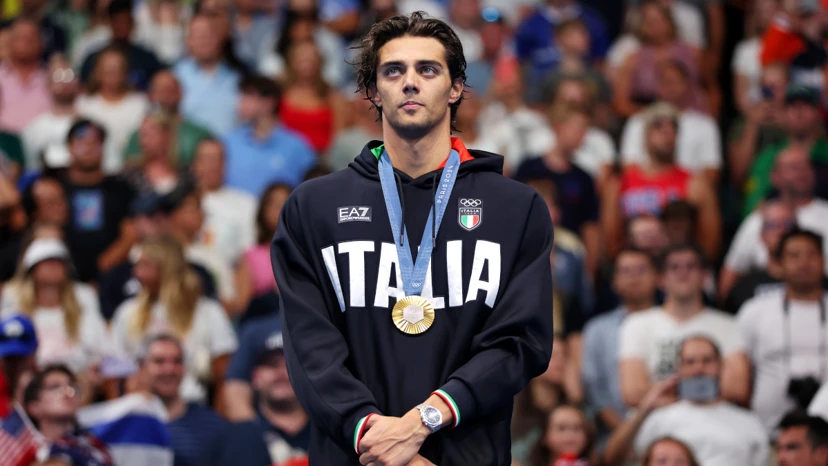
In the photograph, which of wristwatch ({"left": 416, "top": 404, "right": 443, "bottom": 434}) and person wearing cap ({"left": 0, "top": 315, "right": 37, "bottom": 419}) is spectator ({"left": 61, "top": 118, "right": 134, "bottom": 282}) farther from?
wristwatch ({"left": 416, "top": 404, "right": 443, "bottom": 434})

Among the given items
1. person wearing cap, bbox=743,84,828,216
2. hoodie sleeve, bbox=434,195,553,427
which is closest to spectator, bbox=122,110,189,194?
person wearing cap, bbox=743,84,828,216

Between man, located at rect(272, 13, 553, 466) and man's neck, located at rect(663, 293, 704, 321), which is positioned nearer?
man, located at rect(272, 13, 553, 466)

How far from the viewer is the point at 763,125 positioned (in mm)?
11180

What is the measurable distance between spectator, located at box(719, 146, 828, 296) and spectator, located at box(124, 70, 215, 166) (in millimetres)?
4332

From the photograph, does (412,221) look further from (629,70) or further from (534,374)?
(629,70)

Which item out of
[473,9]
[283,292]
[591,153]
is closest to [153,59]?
[473,9]

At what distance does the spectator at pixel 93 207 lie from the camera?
10141 millimetres

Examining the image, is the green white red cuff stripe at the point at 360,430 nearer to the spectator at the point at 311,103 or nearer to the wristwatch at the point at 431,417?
the wristwatch at the point at 431,417

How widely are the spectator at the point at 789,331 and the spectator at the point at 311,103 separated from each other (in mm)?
4319

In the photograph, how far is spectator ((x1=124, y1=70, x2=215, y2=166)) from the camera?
11.0m

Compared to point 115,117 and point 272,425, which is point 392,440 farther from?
point 115,117

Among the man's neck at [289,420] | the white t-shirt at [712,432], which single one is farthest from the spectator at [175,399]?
the white t-shirt at [712,432]

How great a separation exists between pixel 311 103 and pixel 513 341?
27.3 ft

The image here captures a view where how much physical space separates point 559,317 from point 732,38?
5.22 m
